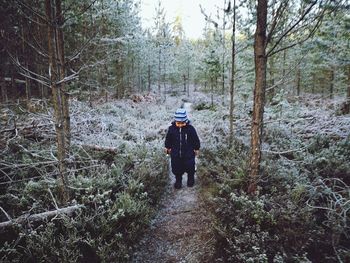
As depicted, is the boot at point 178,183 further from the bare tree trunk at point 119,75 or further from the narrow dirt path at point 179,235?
the bare tree trunk at point 119,75

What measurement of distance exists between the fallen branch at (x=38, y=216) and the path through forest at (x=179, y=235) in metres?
1.32

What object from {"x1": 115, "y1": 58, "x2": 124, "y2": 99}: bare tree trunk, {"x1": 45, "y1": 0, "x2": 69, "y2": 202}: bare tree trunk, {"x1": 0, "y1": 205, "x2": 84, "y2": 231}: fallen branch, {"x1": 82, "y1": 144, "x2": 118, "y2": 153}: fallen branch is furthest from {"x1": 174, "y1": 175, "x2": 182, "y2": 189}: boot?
{"x1": 115, "y1": 58, "x2": 124, "y2": 99}: bare tree trunk

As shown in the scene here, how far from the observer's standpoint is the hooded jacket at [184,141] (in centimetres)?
632

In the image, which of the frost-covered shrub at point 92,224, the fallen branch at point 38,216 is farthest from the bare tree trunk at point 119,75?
the fallen branch at point 38,216

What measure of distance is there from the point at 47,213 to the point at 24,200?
2.35 ft

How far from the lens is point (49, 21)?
373 centimetres

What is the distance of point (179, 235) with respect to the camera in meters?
4.56

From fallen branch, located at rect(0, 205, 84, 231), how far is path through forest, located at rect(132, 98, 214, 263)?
132cm

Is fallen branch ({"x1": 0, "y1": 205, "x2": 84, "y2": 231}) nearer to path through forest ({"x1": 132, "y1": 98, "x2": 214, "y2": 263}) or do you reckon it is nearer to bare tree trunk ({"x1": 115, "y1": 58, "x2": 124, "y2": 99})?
path through forest ({"x1": 132, "y1": 98, "x2": 214, "y2": 263})

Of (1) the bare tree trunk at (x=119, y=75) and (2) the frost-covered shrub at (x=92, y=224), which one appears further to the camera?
(1) the bare tree trunk at (x=119, y=75)

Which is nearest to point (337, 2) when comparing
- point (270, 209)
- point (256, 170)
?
point (256, 170)

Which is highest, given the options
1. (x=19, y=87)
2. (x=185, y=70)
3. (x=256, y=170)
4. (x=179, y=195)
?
(x=185, y=70)

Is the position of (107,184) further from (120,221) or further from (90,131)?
(90,131)

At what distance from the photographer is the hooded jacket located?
6324 millimetres
